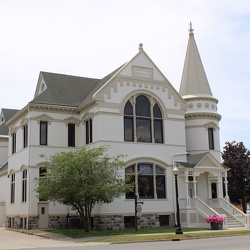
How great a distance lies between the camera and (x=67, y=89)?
40688 millimetres

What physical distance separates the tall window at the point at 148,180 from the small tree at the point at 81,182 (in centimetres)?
477

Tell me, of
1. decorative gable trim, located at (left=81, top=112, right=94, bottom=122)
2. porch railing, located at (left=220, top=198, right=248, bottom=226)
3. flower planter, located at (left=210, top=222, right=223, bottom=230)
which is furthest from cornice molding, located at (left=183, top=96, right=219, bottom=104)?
flower planter, located at (left=210, top=222, right=223, bottom=230)

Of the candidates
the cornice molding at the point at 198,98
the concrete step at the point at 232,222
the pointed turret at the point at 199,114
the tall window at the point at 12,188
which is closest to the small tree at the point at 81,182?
the concrete step at the point at 232,222

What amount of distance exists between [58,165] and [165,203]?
35.2 feet

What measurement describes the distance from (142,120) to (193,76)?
30.0 feet

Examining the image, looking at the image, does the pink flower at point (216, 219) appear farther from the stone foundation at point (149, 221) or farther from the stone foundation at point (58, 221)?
the stone foundation at point (58, 221)

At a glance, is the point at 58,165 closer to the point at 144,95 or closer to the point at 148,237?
the point at 148,237

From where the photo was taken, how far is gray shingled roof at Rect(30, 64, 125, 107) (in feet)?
126

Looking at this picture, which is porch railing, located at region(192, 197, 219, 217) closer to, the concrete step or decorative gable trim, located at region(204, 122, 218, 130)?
the concrete step

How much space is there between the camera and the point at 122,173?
3488 centimetres

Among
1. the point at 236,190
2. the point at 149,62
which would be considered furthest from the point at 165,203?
the point at 236,190

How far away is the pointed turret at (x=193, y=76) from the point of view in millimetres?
42634

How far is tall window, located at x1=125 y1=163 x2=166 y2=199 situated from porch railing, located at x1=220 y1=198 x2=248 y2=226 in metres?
5.19

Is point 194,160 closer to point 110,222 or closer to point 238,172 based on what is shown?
point 110,222
